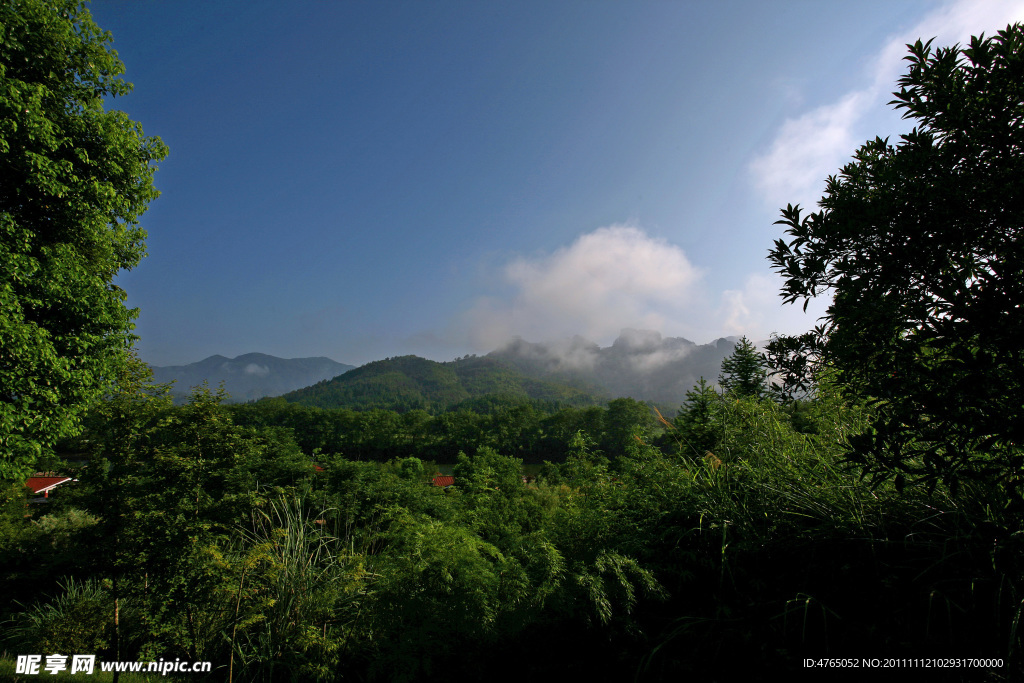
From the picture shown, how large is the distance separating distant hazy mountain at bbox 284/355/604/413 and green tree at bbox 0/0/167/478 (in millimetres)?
119642

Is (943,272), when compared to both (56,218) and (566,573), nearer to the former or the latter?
(566,573)

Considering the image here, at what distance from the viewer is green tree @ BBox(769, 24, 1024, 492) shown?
1.90m

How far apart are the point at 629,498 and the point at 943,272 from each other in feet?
10.9

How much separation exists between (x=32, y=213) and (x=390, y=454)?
177ft

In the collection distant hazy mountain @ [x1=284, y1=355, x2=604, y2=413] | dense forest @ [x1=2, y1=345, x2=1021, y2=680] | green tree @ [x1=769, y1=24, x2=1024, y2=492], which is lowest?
dense forest @ [x1=2, y1=345, x2=1021, y2=680]

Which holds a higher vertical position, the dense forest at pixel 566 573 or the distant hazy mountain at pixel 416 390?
the distant hazy mountain at pixel 416 390

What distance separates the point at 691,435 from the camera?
8.09 m

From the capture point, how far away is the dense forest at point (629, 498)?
82.0 inches

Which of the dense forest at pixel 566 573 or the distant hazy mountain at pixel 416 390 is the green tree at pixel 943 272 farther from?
the distant hazy mountain at pixel 416 390

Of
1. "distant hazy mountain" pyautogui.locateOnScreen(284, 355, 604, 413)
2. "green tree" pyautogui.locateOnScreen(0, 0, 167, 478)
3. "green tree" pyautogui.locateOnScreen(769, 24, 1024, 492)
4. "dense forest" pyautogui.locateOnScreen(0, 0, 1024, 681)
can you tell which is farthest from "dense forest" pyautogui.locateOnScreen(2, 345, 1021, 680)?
→ "distant hazy mountain" pyautogui.locateOnScreen(284, 355, 604, 413)

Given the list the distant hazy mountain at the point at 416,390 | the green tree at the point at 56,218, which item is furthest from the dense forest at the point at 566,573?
the distant hazy mountain at the point at 416,390

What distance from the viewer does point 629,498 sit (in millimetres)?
4379

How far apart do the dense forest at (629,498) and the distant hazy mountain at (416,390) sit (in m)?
120

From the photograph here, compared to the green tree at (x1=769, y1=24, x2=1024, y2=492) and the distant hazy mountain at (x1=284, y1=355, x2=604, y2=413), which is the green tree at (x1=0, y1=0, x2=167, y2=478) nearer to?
the green tree at (x1=769, y1=24, x2=1024, y2=492)
